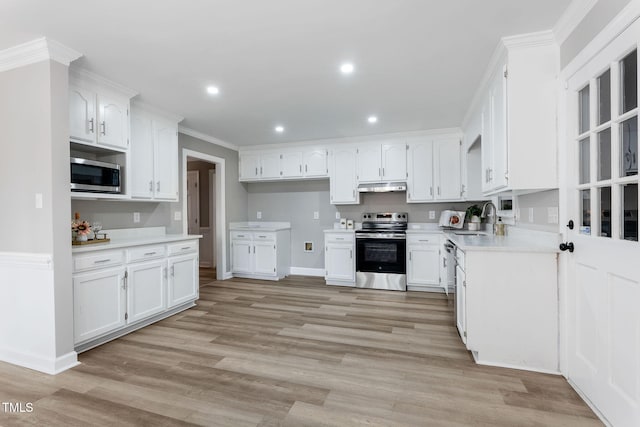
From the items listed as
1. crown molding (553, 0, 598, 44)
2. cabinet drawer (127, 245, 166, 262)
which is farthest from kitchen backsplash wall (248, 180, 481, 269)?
crown molding (553, 0, 598, 44)

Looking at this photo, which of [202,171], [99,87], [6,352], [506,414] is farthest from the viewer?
[202,171]

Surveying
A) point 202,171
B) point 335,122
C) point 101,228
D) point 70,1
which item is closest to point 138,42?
point 70,1

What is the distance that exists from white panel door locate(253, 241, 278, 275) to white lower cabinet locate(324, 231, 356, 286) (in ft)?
3.14

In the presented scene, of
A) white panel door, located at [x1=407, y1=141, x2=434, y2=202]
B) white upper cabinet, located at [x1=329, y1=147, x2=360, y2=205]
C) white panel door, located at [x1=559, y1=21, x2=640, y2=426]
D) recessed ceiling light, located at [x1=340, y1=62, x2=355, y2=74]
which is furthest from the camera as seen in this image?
white upper cabinet, located at [x1=329, y1=147, x2=360, y2=205]

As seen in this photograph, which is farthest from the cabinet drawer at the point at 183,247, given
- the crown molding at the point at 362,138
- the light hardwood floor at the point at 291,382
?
the crown molding at the point at 362,138

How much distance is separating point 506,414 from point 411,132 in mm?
3928

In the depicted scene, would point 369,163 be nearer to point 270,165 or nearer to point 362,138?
point 362,138

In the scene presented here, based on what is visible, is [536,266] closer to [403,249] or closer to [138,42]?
[403,249]

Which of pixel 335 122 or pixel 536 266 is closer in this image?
pixel 536 266

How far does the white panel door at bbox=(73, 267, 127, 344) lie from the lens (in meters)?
2.59

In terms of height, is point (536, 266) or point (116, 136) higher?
point (116, 136)

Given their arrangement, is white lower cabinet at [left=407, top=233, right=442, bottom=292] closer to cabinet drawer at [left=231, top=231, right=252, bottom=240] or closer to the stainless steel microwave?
cabinet drawer at [left=231, top=231, right=252, bottom=240]

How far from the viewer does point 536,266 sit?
7.52 ft

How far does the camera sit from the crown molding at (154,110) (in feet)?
11.6
